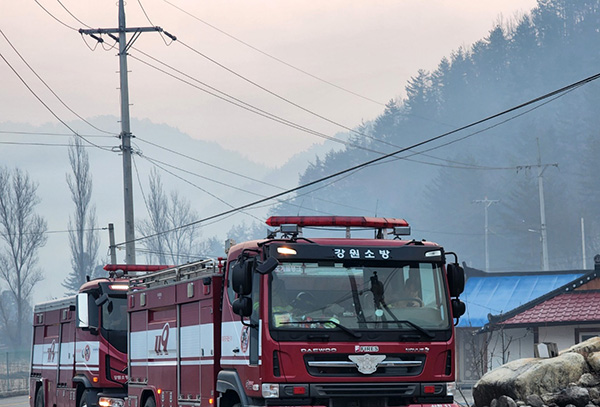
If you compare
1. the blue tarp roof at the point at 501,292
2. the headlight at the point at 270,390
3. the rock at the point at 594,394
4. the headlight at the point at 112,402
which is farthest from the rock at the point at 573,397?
the blue tarp roof at the point at 501,292

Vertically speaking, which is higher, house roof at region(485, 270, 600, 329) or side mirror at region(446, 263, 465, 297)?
house roof at region(485, 270, 600, 329)

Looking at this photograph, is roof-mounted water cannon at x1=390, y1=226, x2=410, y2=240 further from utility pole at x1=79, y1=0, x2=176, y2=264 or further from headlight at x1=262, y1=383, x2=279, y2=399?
utility pole at x1=79, y1=0, x2=176, y2=264

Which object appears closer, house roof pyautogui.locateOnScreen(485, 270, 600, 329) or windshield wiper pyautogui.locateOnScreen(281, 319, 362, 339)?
windshield wiper pyautogui.locateOnScreen(281, 319, 362, 339)

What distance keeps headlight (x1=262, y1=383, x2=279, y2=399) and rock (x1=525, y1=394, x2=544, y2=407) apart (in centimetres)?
844

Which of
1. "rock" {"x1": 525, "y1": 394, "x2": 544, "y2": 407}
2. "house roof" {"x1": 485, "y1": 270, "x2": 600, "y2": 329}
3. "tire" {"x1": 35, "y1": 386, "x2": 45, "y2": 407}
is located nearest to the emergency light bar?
"rock" {"x1": 525, "y1": 394, "x2": 544, "y2": 407}

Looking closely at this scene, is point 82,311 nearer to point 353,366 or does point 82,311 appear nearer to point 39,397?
point 39,397

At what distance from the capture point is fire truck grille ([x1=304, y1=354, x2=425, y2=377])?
11984mm

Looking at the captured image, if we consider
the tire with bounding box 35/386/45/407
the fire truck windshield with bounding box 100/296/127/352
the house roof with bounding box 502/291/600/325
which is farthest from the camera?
the house roof with bounding box 502/291/600/325

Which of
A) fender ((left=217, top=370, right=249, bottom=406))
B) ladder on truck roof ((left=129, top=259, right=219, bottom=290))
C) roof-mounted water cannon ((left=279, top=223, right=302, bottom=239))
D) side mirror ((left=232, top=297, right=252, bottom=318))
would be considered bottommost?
fender ((left=217, top=370, right=249, bottom=406))

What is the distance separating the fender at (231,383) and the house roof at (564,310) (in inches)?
1037

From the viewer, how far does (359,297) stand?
12.3 m

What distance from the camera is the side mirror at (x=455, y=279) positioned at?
12586 millimetres

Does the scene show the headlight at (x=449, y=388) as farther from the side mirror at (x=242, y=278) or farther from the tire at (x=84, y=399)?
the tire at (x=84, y=399)

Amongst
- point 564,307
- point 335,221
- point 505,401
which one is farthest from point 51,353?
point 564,307
